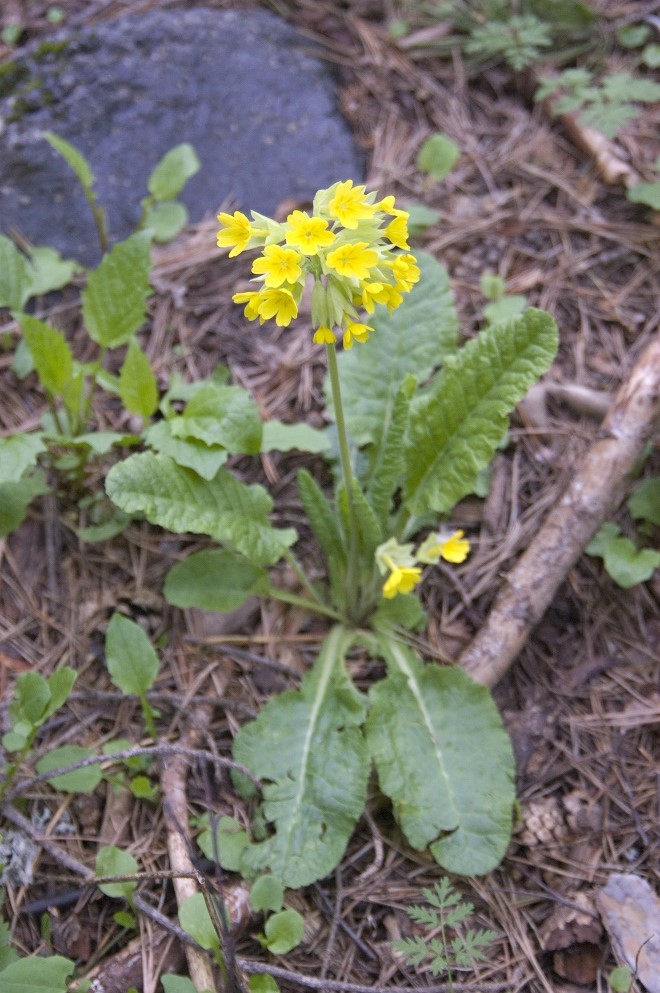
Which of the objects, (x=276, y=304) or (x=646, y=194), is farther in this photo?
(x=646, y=194)

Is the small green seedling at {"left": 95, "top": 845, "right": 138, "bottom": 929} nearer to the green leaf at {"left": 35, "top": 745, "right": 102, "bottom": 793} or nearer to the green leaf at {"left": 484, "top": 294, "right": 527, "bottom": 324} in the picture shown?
the green leaf at {"left": 35, "top": 745, "right": 102, "bottom": 793}

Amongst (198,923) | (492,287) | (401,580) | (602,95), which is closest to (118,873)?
(198,923)

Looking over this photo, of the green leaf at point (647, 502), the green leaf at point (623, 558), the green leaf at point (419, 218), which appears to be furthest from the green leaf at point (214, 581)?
the green leaf at point (419, 218)

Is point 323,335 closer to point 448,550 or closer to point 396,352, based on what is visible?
point 448,550

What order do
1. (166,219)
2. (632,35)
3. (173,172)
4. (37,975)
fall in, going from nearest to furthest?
1. (37,975)
2. (173,172)
3. (166,219)
4. (632,35)

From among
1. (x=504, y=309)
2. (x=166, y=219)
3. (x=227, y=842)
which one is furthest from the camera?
(x=166, y=219)

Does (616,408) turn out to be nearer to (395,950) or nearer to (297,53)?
(395,950)
